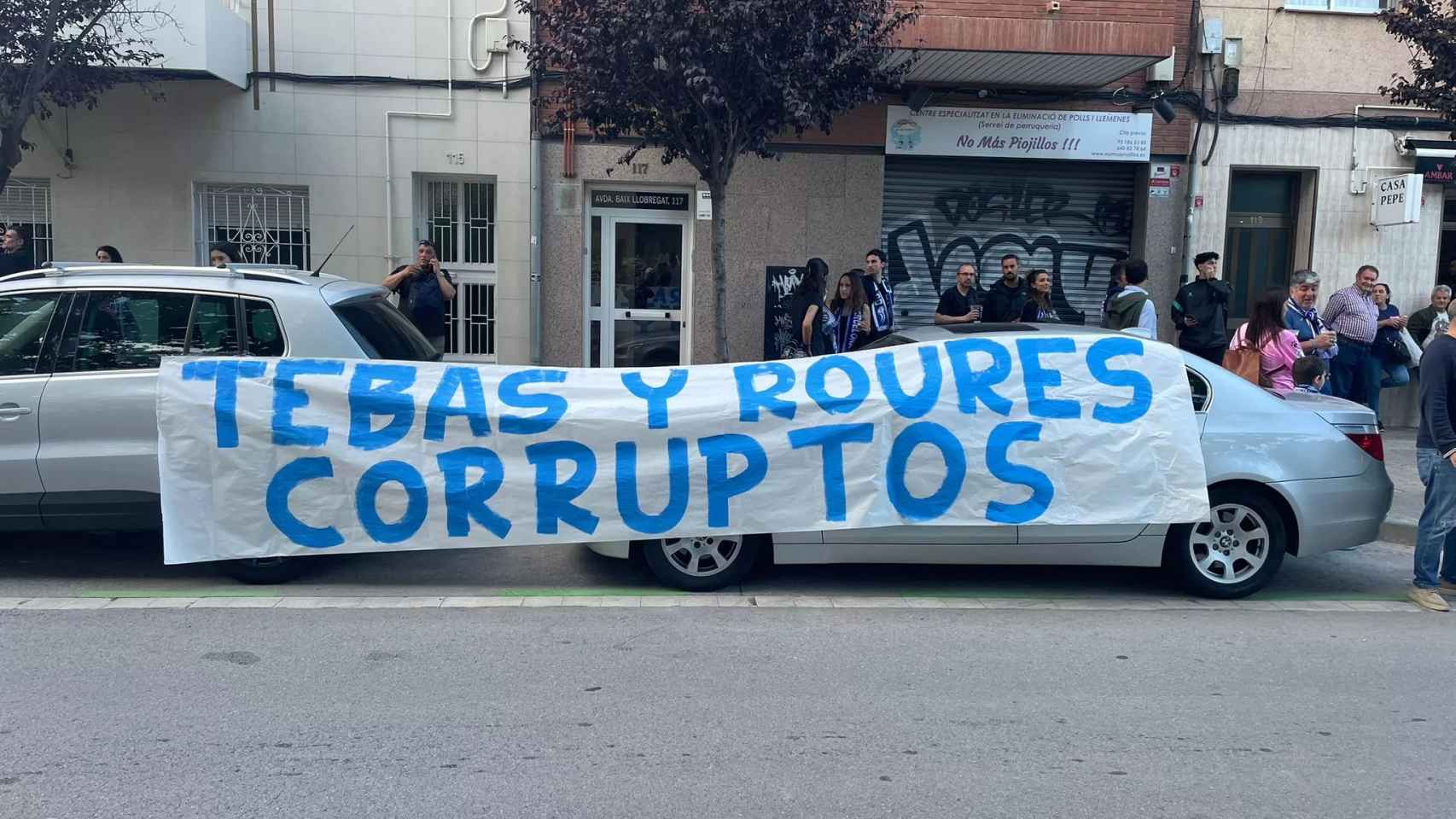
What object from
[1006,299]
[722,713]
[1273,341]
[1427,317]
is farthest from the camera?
[1427,317]

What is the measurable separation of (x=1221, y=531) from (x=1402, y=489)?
4.29 meters

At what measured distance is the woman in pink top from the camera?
8.61 metres

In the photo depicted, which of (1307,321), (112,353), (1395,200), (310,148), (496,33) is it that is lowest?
(112,353)

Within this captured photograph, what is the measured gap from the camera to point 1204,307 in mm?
10234

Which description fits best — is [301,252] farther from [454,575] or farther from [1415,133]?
[1415,133]

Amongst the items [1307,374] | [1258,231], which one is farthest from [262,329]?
[1258,231]

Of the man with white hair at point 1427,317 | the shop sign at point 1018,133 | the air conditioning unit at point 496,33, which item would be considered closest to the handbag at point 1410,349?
the man with white hair at point 1427,317

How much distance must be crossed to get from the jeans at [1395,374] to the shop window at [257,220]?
11.3m

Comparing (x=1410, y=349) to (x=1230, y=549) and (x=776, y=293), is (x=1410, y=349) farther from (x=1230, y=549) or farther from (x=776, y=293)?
(x=776, y=293)

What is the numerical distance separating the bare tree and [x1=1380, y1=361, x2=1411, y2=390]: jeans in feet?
39.9

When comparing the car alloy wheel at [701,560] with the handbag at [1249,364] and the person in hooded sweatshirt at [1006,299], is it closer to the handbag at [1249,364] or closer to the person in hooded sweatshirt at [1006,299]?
the handbag at [1249,364]

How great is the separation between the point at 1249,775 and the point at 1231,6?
10.9 meters

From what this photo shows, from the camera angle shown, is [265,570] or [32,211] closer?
[265,570]

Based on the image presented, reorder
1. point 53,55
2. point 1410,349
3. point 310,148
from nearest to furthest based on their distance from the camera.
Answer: point 53,55, point 1410,349, point 310,148
